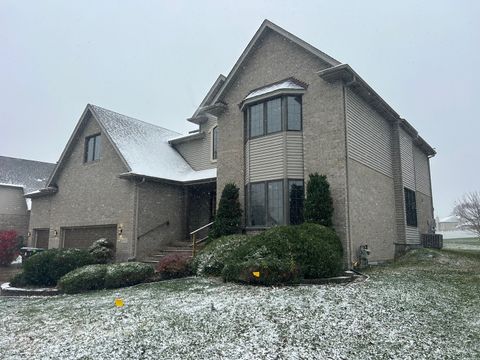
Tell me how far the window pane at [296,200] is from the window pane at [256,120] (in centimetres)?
257

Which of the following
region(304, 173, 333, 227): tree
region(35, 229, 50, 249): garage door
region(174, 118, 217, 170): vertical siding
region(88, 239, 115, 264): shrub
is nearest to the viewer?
region(304, 173, 333, 227): tree

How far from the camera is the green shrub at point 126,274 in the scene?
1149 centimetres

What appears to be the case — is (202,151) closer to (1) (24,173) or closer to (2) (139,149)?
(2) (139,149)

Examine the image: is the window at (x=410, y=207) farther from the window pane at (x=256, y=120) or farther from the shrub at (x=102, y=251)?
the shrub at (x=102, y=251)

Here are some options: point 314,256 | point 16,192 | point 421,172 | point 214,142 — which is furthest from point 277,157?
point 16,192

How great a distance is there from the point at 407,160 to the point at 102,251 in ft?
47.7

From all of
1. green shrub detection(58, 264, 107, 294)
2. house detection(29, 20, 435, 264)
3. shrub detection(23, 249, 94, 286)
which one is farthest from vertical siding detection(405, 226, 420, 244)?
shrub detection(23, 249, 94, 286)

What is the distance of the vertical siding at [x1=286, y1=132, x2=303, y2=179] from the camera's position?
1362 cm

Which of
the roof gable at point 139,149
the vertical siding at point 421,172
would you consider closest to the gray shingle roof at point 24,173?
the roof gable at point 139,149

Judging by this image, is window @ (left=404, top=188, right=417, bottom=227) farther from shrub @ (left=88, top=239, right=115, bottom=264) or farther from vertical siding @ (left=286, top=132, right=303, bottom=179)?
shrub @ (left=88, top=239, right=115, bottom=264)

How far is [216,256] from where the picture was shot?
11789 millimetres

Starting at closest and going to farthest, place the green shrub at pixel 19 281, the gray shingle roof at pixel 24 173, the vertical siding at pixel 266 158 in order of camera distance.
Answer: the green shrub at pixel 19 281 < the vertical siding at pixel 266 158 < the gray shingle roof at pixel 24 173

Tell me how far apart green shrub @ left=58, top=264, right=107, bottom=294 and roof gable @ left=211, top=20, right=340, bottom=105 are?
28.0ft

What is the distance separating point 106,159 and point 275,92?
31.0 ft
